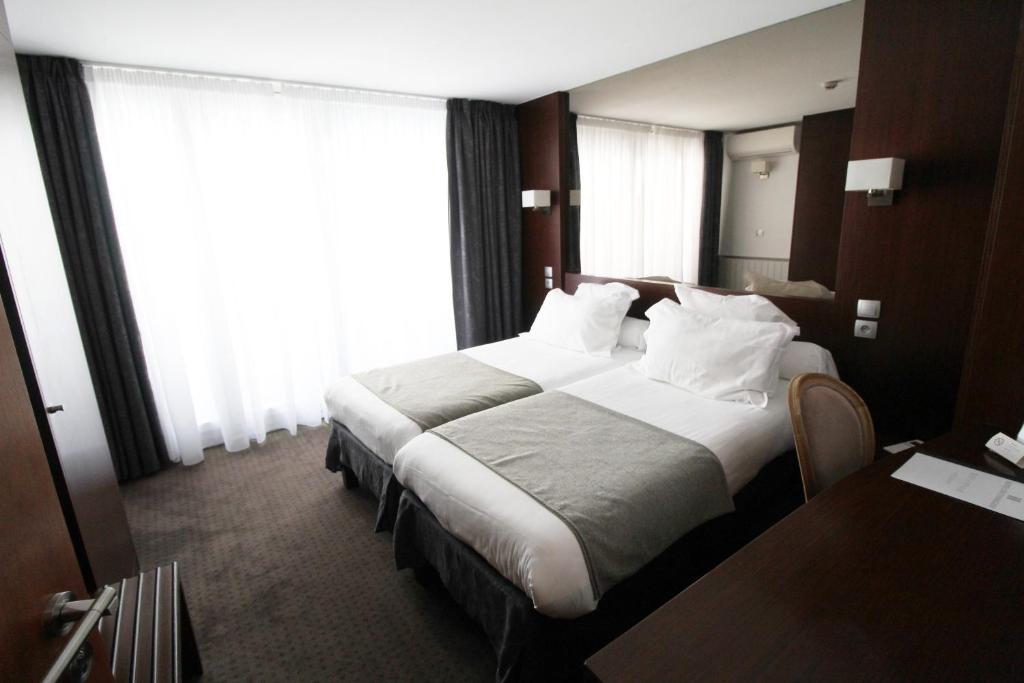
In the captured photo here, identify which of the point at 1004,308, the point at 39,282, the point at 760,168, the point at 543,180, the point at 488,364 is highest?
the point at 543,180

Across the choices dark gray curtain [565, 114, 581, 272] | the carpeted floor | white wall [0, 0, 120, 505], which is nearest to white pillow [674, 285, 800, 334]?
dark gray curtain [565, 114, 581, 272]

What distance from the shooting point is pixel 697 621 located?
Answer: 93cm

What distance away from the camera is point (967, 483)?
1.30 metres

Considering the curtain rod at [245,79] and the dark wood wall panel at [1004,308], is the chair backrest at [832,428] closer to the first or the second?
the dark wood wall panel at [1004,308]

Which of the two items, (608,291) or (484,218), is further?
(484,218)

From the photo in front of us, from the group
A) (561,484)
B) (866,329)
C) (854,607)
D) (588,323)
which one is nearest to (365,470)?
(561,484)

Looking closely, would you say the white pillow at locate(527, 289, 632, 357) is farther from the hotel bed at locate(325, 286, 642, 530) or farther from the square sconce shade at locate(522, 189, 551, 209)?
the square sconce shade at locate(522, 189, 551, 209)

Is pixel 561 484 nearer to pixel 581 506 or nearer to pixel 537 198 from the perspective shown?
pixel 581 506

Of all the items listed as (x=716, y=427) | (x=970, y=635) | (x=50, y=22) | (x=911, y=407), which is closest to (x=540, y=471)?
(x=716, y=427)

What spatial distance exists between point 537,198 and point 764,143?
1715mm

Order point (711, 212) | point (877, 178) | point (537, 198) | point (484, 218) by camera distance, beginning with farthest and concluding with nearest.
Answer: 1. point (484, 218)
2. point (537, 198)
3. point (711, 212)
4. point (877, 178)

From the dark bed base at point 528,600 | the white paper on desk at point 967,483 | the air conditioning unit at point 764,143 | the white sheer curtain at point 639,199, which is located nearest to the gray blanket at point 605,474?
the dark bed base at point 528,600

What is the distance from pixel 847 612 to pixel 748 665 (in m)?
0.26

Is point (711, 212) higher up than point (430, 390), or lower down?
higher up
